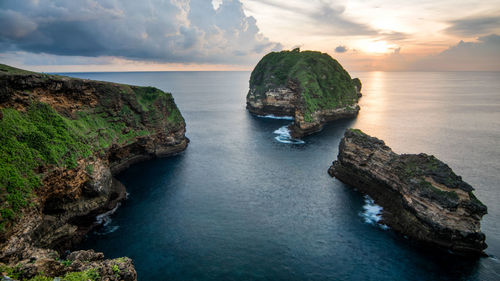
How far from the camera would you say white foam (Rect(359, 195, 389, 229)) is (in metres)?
38.3

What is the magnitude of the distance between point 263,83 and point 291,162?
221 ft

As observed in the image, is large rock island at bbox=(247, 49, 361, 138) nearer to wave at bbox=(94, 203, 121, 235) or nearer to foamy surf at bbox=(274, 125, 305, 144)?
foamy surf at bbox=(274, 125, 305, 144)

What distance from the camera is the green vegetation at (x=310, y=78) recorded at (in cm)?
10012

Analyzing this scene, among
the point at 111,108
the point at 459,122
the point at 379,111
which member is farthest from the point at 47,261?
the point at 379,111

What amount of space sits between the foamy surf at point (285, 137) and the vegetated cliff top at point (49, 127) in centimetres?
4050

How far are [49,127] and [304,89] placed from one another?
263 feet

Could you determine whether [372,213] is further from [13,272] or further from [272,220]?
[13,272]

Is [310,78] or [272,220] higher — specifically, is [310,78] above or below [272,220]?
above

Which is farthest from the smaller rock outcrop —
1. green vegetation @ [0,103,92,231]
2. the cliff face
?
the cliff face

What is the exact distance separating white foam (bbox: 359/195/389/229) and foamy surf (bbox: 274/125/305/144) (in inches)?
1431

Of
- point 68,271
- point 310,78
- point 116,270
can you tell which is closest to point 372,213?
point 116,270

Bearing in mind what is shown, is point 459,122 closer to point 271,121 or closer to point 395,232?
point 271,121

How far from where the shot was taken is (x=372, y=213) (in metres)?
40.5

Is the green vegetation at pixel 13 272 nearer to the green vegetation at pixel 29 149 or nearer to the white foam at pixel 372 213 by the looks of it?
the green vegetation at pixel 29 149
